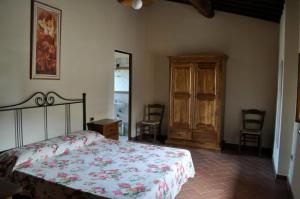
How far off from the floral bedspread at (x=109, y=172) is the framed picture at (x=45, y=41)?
1.10m

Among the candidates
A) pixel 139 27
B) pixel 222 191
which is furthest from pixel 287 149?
pixel 139 27

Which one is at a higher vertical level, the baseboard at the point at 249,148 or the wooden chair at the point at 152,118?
the wooden chair at the point at 152,118

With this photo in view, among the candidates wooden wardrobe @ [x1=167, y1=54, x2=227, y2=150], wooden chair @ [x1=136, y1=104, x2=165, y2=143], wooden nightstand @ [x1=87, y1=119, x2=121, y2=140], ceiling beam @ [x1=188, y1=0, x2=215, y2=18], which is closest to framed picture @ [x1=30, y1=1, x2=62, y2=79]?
wooden nightstand @ [x1=87, y1=119, x2=121, y2=140]

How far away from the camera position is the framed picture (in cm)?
318

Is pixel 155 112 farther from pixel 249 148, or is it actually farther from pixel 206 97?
pixel 249 148

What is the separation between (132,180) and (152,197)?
0.29 meters

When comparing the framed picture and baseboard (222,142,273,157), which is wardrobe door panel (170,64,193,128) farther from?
the framed picture

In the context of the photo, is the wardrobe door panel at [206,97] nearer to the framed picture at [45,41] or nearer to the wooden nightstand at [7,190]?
the framed picture at [45,41]

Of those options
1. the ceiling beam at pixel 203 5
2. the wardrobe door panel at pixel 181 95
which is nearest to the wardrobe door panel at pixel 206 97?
the wardrobe door panel at pixel 181 95

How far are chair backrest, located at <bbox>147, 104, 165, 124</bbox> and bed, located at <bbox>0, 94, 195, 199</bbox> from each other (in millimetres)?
2595

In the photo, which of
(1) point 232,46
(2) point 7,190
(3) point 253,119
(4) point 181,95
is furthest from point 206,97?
(2) point 7,190

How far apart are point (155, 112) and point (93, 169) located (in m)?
3.62

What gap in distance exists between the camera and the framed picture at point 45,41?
3.18m

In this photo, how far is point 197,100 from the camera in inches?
203
